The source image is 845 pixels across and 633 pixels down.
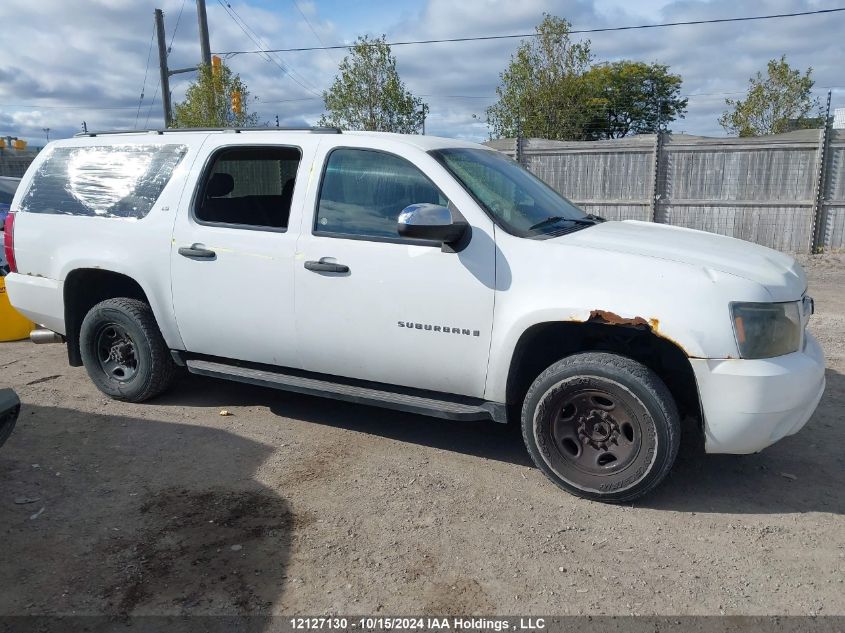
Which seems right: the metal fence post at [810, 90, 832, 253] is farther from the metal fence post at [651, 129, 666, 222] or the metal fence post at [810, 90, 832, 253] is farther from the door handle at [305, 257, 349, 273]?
the door handle at [305, 257, 349, 273]

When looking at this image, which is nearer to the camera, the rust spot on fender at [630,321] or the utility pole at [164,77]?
the rust spot on fender at [630,321]

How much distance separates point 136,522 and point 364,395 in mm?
1409

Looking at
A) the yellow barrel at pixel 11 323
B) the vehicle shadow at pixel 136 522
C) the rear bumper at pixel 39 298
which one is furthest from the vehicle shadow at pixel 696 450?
the yellow barrel at pixel 11 323

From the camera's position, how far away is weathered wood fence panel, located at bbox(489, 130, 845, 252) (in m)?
12.8

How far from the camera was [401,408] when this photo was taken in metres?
4.07

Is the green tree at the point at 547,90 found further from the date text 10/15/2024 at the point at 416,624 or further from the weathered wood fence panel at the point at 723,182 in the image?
the date text 10/15/2024 at the point at 416,624

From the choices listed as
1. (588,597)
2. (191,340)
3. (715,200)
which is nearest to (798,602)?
(588,597)

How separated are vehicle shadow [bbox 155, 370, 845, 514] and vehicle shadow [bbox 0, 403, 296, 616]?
69cm

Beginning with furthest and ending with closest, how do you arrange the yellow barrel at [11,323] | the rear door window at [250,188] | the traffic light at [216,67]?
the traffic light at [216,67]
the yellow barrel at [11,323]
the rear door window at [250,188]

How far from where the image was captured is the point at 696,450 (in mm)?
4402

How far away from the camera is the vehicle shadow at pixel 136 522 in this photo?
2928mm

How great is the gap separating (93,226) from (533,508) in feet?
11.9

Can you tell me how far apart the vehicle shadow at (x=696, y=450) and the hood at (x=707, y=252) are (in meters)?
1.12

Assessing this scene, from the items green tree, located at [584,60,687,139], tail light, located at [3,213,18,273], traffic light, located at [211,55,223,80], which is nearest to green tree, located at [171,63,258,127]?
traffic light, located at [211,55,223,80]
